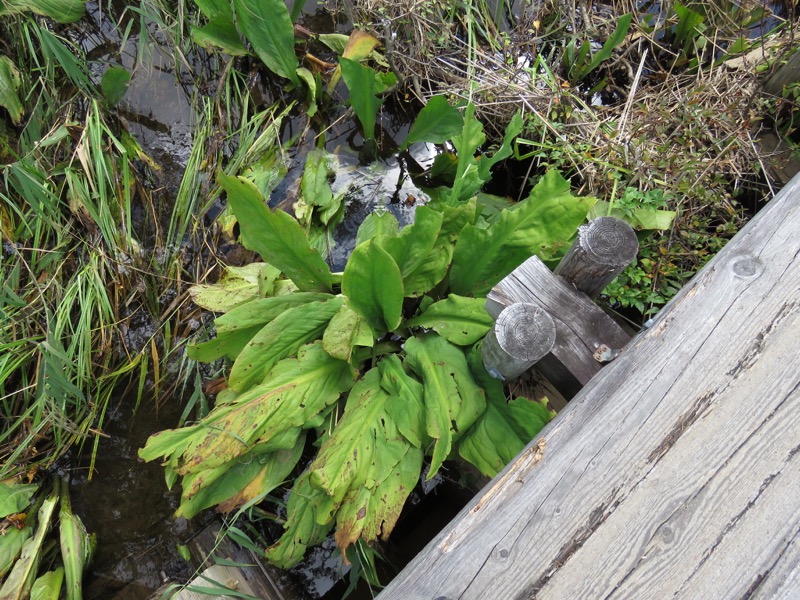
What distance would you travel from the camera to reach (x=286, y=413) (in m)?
1.68

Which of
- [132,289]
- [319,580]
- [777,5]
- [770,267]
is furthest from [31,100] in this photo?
[777,5]

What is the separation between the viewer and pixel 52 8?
2.52 metres

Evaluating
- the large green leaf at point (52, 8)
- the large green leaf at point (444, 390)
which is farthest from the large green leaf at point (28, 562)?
the large green leaf at point (52, 8)

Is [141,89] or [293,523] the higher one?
[141,89]

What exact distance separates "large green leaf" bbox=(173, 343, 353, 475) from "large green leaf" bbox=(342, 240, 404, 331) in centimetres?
23

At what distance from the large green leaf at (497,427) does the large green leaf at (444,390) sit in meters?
0.04

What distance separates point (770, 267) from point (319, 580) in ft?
6.11

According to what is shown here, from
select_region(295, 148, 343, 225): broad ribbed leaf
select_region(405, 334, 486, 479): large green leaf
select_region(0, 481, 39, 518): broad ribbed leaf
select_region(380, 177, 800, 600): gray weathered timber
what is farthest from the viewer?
select_region(295, 148, 343, 225): broad ribbed leaf

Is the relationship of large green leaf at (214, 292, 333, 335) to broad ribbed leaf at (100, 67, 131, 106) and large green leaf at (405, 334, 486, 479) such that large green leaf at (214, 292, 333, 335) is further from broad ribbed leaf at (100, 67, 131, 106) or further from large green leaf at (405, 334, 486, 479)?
broad ribbed leaf at (100, 67, 131, 106)

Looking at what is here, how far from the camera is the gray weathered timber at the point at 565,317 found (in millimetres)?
1365

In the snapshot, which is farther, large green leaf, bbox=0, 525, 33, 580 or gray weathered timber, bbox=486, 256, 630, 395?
large green leaf, bbox=0, 525, 33, 580

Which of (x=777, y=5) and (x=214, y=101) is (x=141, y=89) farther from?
(x=777, y=5)

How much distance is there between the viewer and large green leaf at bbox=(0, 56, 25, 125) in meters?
2.37

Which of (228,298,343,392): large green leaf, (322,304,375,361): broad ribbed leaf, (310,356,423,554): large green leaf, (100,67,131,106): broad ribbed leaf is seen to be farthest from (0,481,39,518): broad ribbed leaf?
(100,67,131,106): broad ribbed leaf
